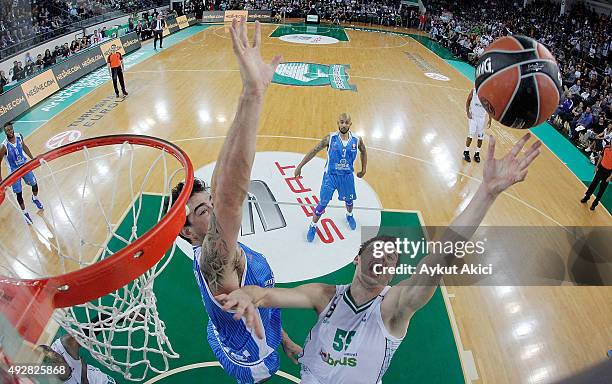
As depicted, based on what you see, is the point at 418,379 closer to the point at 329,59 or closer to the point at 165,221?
the point at 165,221

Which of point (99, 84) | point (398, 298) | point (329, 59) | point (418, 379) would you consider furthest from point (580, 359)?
point (329, 59)

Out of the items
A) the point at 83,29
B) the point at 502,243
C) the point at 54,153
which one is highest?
the point at 54,153

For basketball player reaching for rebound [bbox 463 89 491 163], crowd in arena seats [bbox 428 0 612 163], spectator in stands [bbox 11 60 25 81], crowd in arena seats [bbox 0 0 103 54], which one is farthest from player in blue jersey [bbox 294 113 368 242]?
crowd in arena seats [bbox 0 0 103 54]

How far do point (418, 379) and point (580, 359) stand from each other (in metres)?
2.00

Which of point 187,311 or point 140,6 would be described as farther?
Result: point 140,6

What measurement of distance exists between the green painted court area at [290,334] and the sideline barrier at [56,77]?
25.2ft

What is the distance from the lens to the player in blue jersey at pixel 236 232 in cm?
188

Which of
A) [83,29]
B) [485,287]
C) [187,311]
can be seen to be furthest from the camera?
[83,29]

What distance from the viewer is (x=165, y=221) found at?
267cm

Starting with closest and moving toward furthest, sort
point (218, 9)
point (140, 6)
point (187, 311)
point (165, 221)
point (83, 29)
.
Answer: point (165, 221) → point (187, 311) → point (83, 29) → point (140, 6) → point (218, 9)

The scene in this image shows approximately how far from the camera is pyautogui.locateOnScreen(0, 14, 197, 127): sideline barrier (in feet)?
34.2

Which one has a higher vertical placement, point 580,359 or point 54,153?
point 54,153

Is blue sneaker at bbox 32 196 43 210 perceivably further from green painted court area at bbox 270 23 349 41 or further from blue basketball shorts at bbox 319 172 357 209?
green painted court area at bbox 270 23 349 41

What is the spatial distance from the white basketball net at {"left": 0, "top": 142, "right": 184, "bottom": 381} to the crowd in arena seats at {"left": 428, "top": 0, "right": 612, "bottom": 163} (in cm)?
916
